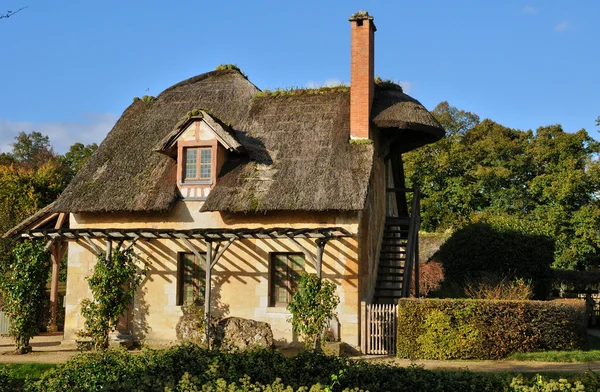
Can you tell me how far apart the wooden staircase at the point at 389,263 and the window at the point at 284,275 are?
2.82 meters

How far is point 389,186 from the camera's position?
77.5 feet

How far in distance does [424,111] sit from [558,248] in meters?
19.4

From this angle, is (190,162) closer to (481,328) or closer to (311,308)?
(311,308)

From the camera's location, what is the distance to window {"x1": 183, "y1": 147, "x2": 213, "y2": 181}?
18.1 metres

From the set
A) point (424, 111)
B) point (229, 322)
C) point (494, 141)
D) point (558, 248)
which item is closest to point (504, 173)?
point (494, 141)

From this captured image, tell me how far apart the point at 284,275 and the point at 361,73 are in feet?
20.0

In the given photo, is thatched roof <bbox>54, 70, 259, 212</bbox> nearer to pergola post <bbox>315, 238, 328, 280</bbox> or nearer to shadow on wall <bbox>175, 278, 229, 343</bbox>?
shadow on wall <bbox>175, 278, 229, 343</bbox>

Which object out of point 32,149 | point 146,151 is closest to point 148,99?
point 146,151

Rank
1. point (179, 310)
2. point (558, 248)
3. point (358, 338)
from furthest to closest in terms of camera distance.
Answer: point (558, 248) → point (179, 310) → point (358, 338)

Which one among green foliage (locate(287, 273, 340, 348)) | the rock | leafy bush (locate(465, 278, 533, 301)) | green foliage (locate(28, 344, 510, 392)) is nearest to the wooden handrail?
leafy bush (locate(465, 278, 533, 301))

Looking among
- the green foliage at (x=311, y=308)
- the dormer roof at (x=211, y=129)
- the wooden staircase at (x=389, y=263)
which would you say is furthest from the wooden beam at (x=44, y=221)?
the wooden staircase at (x=389, y=263)

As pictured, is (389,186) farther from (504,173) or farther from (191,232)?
(504,173)

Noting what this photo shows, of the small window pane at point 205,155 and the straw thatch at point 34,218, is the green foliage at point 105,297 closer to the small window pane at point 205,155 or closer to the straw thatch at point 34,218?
the straw thatch at point 34,218

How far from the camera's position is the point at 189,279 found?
1816cm
